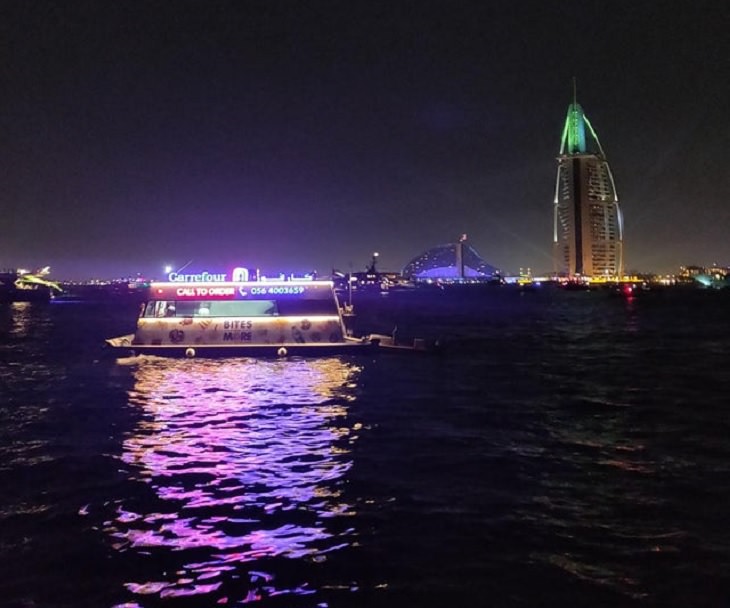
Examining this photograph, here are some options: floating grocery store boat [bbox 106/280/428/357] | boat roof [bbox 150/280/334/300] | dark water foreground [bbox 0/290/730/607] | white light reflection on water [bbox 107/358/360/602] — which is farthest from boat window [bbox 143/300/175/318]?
white light reflection on water [bbox 107/358/360/602]

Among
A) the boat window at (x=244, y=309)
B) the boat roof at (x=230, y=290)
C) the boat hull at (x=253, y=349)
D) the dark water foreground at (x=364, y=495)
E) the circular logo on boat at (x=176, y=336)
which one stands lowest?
the dark water foreground at (x=364, y=495)

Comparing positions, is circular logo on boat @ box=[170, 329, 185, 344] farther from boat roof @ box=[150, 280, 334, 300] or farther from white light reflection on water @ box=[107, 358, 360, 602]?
white light reflection on water @ box=[107, 358, 360, 602]

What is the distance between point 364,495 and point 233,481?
11.1 feet

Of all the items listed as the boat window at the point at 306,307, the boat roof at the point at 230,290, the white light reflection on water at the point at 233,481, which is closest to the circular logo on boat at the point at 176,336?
the boat roof at the point at 230,290

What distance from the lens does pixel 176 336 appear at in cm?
4488

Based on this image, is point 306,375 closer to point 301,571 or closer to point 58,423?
point 58,423

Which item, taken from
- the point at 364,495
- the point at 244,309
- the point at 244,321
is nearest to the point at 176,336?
the point at 244,321

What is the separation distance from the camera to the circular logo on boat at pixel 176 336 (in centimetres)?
4472

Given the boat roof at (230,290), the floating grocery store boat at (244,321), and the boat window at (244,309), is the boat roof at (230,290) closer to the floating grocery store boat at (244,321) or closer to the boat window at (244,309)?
the floating grocery store boat at (244,321)

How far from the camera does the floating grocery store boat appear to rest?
44125 mm

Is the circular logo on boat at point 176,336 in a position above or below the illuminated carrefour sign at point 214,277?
below

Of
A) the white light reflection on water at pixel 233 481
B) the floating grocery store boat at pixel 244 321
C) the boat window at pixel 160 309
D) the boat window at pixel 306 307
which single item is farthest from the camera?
the boat window at pixel 160 309

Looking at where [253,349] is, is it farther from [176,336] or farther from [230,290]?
[176,336]

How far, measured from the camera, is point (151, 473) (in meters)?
16.6
